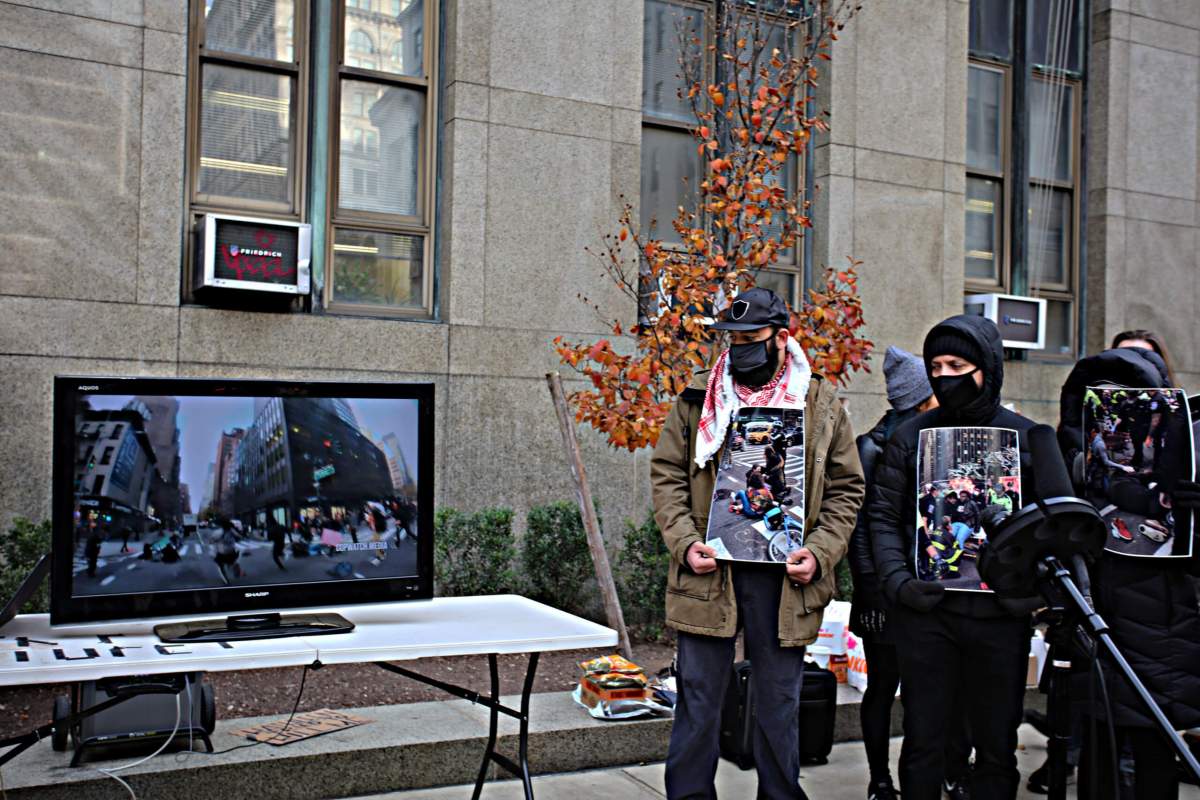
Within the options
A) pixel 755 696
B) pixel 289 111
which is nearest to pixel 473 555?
pixel 289 111

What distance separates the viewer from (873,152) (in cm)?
1108

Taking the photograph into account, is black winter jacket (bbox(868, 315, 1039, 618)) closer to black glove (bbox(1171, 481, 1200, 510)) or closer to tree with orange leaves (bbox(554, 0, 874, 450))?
black glove (bbox(1171, 481, 1200, 510))

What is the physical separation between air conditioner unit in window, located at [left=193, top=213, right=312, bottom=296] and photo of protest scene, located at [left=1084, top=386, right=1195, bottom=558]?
5779 mm

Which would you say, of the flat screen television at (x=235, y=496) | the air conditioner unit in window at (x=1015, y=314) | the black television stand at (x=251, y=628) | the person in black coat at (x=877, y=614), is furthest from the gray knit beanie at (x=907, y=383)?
the air conditioner unit in window at (x=1015, y=314)

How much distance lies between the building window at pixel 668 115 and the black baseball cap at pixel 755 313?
5.79 meters

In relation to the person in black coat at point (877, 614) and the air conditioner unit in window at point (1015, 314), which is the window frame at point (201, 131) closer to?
the person in black coat at point (877, 614)

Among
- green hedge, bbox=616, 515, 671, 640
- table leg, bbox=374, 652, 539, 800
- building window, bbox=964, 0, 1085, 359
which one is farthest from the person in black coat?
building window, bbox=964, 0, 1085, 359

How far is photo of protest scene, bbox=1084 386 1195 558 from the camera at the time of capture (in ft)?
14.6

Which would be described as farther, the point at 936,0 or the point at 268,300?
the point at 936,0

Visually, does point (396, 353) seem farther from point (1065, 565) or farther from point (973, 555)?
point (1065, 565)

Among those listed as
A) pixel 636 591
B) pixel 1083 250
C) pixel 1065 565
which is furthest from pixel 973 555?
pixel 1083 250

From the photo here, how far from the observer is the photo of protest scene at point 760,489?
4.54 metres

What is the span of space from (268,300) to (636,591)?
3441mm

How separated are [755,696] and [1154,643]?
1488 mm
